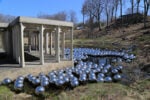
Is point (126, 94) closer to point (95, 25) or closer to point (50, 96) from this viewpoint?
point (50, 96)

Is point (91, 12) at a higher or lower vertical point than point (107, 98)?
higher

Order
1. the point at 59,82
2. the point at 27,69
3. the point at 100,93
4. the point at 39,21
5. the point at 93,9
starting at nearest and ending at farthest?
the point at 100,93
the point at 59,82
the point at 27,69
the point at 39,21
the point at 93,9

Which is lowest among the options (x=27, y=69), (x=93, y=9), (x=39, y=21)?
(x=27, y=69)

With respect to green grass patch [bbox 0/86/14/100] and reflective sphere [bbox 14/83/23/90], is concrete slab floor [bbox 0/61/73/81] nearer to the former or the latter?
green grass patch [bbox 0/86/14/100]

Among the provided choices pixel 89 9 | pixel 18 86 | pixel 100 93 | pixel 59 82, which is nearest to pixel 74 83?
pixel 59 82

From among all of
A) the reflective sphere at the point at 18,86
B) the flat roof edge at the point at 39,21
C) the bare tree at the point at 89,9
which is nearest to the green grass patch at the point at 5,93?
the reflective sphere at the point at 18,86

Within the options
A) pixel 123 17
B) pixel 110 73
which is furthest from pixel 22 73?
pixel 123 17

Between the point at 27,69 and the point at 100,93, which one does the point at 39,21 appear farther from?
the point at 100,93

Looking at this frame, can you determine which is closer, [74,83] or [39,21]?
[74,83]

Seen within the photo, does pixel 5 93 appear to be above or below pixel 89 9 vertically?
below

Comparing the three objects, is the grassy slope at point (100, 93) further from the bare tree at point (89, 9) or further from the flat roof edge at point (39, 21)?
the bare tree at point (89, 9)

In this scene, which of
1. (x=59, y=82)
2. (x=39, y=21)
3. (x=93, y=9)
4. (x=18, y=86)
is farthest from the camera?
(x=93, y=9)

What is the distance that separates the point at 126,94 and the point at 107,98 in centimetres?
90

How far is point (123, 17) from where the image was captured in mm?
47094
